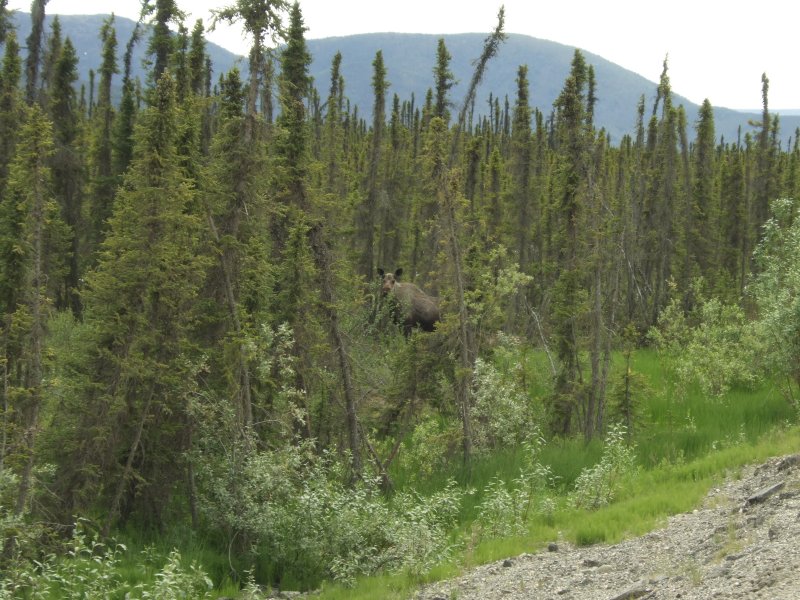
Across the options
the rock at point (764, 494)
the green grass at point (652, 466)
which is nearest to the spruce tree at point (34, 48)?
the green grass at point (652, 466)

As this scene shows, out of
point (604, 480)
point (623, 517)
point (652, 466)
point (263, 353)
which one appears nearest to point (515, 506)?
point (604, 480)

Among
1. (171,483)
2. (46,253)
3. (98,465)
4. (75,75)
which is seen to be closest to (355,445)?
(171,483)

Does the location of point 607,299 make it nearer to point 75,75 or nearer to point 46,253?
point 46,253

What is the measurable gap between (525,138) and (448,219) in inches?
936

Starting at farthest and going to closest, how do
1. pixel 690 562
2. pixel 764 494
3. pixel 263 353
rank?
pixel 263 353 < pixel 764 494 < pixel 690 562

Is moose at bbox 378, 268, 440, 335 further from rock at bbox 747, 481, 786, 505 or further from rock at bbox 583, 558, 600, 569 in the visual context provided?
rock at bbox 583, 558, 600, 569

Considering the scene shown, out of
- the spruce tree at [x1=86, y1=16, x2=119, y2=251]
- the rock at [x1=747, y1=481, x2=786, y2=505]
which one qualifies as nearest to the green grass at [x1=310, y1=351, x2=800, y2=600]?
the rock at [x1=747, y1=481, x2=786, y2=505]

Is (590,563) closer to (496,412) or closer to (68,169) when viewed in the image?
(496,412)

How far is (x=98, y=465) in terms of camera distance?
12.0m

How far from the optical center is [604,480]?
1402 cm

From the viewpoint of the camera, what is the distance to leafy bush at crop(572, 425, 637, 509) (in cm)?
1346

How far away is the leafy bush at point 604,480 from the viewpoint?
44.2 ft

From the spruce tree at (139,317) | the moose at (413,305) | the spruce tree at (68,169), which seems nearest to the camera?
the spruce tree at (139,317)

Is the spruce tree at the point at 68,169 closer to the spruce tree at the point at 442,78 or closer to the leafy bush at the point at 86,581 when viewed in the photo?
the spruce tree at the point at 442,78
